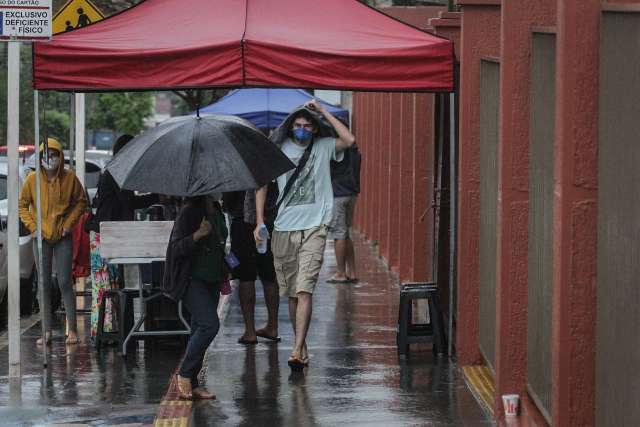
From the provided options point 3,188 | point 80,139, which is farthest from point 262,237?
point 3,188

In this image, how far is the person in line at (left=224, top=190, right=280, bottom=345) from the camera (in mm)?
11125

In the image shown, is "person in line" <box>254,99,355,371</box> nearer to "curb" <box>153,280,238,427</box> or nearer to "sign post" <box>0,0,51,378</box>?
"curb" <box>153,280,238,427</box>

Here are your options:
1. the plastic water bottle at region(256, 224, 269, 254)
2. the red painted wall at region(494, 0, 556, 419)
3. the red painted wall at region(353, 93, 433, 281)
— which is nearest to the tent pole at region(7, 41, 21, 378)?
the plastic water bottle at region(256, 224, 269, 254)

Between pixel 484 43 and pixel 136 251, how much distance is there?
125 inches

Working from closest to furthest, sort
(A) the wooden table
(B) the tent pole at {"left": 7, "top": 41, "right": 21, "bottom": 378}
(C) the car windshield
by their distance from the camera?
(B) the tent pole at {"left": 7, "top": 41, "right": 21, "bottom": 378}
(A) the wooden table
(C) the car windshield

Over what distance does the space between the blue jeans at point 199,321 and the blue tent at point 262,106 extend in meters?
13.5

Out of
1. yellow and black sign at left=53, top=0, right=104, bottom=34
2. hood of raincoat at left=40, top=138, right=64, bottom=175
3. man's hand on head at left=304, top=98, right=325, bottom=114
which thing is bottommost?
hood of raincoat at left=40, top=138, right=64, bottom=175

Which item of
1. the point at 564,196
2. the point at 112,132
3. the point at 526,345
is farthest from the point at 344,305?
the point at 112,132

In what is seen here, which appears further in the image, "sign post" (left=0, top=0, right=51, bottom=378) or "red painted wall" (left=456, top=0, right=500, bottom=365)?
"red painted wall" (left=456, top=0, right=500, bottom=365)

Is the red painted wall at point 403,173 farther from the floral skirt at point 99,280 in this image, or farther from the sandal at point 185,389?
the sandal at point 185,389

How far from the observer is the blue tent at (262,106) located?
22656 millimetres

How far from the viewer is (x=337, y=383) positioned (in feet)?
31.2

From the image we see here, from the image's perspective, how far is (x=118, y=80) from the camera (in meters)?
9.97

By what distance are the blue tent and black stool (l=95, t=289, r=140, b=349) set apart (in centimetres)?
1114
